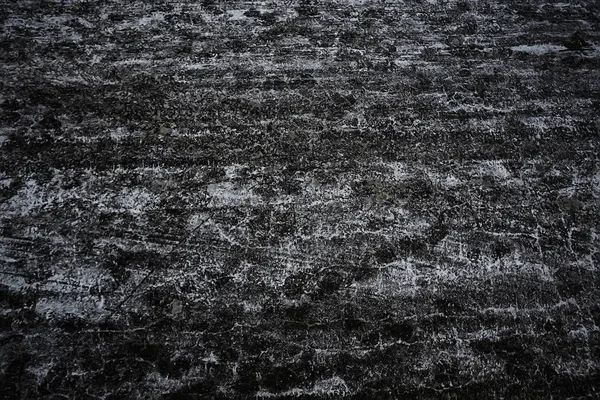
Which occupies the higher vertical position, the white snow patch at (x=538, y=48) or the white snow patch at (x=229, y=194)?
the white snow patch at (x=538, y=48)

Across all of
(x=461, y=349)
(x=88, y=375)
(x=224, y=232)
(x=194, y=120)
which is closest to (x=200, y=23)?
(x=194, y=120)

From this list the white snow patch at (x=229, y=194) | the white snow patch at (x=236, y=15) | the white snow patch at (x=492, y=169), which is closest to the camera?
the white snow patch at (x=229, y=194)

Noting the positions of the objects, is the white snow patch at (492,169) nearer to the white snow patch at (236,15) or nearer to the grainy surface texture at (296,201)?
the grainy surface texture at (296,201)

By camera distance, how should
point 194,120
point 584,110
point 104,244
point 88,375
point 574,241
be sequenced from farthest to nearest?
point 584,110 < point 194,120 < point 574,241 < point 104,244 < point 88,375

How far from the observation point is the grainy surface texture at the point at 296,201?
1399 mm

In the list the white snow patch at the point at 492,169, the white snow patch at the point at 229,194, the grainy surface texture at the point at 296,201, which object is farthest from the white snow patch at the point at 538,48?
the white snow patch at the point at 229,194

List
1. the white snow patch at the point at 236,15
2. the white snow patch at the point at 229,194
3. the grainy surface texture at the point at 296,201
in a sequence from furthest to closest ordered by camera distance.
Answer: the white snow patch at the point at 236,15, the white snow patch at the point at 229,194, the grainy surface texture at the point at 296,201

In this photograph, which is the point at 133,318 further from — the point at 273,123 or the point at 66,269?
the point at 273,123

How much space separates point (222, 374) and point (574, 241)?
144cm

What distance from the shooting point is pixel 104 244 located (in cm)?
154

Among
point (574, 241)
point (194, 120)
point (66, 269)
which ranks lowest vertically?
point (66, 269)

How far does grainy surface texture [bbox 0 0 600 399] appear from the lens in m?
1.40

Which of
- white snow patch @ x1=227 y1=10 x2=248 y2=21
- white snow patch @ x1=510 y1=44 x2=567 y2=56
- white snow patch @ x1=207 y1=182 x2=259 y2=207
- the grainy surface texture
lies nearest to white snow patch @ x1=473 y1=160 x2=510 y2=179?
the grainy surface texture

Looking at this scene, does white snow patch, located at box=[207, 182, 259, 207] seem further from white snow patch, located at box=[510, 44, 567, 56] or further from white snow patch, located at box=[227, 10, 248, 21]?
white snow patch, located at box=[510, 44, 567, 56]
